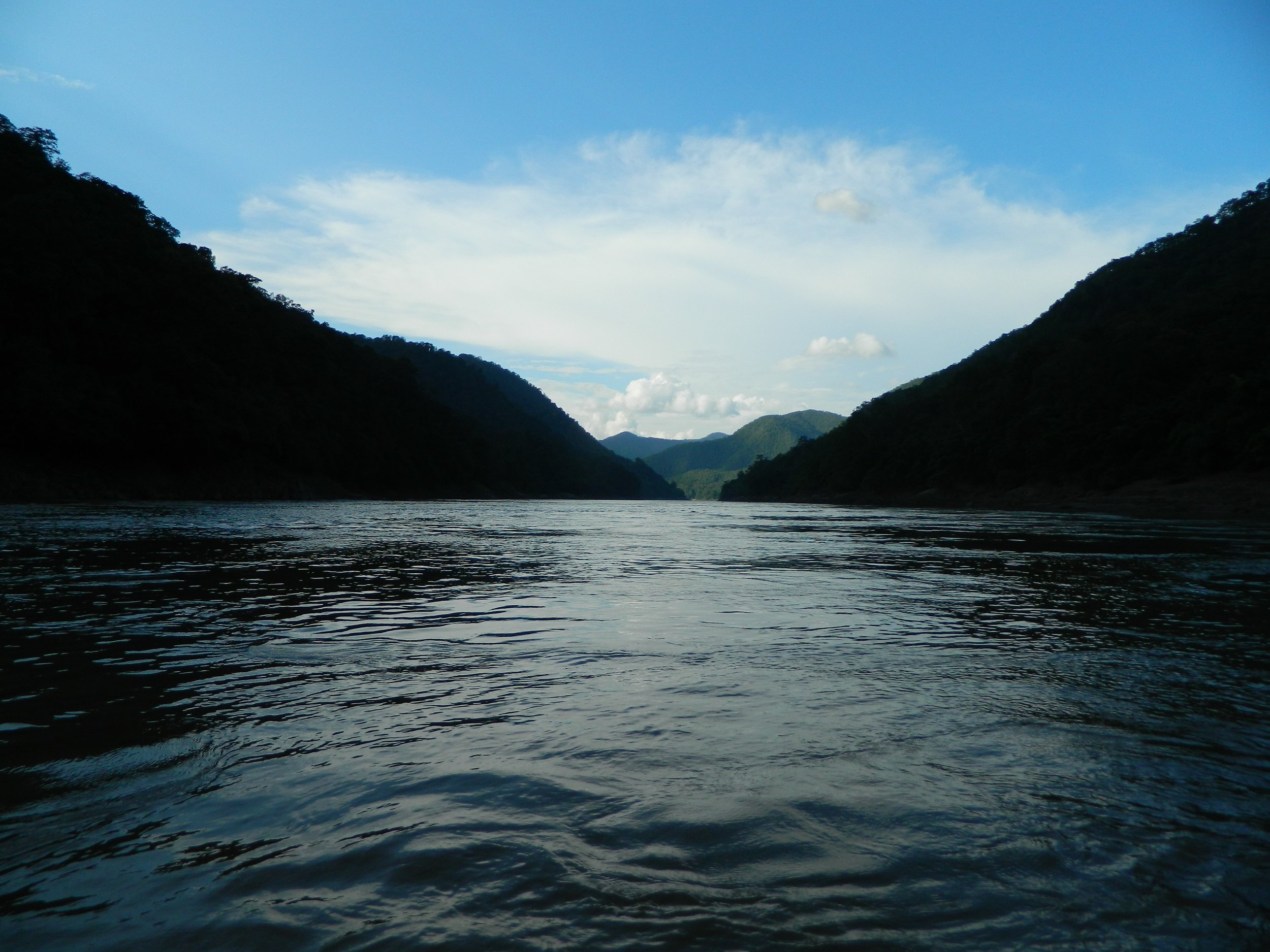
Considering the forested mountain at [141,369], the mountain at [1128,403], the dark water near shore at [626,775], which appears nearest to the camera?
the dark water near shore at [626,775]

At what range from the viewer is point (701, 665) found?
632 centimetres

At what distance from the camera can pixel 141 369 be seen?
176 feet

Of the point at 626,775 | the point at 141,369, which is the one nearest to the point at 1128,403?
the point at 626,775

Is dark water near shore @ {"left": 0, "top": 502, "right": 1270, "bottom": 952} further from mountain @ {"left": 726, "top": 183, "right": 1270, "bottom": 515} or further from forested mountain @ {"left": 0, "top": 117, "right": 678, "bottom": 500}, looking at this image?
mountain @ {"left": 726, "top": 183, "right": 1270, "bottom": 515}

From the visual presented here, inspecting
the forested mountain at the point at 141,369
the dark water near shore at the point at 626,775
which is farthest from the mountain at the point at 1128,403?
the forested mountain at the point at 141,369

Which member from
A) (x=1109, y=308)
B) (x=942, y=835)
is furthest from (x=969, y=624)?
(x=1109, y=308)

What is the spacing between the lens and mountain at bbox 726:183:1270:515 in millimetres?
50781

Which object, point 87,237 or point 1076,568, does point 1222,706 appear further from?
point 87,237

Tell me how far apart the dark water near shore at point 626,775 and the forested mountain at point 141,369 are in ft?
135

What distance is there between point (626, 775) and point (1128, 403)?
75.4 m

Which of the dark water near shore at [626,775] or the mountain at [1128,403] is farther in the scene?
the mountain at [1128,403]

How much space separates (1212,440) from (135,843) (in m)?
63.7

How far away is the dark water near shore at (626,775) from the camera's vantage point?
2.51 meters

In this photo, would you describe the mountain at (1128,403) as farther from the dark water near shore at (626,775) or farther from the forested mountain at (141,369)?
the forested mountain at (141,369)
